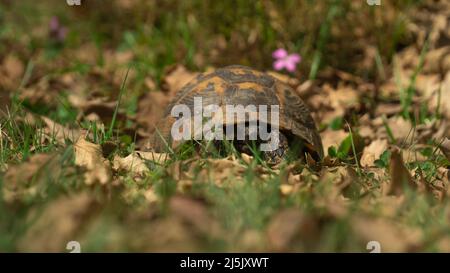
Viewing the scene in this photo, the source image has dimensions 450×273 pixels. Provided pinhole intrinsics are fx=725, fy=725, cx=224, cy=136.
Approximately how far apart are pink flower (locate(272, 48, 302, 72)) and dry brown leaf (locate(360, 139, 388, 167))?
1.48m

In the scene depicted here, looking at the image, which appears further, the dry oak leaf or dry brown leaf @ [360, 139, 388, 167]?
dry brown leaf @ [360, 139, 388, 167]

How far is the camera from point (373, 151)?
4.56 meters

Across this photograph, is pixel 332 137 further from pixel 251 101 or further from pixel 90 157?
pixel 90 157

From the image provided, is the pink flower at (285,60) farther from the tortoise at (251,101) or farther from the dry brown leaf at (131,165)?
the dry brown leaf at (131,165)

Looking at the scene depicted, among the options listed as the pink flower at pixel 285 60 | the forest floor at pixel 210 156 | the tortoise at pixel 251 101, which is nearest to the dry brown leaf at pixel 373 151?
the forest floor at pixel 210 156

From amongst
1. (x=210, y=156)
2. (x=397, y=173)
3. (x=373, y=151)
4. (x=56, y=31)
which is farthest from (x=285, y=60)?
(x=397, y=173)

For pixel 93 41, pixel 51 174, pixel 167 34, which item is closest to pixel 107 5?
pixel 93 41

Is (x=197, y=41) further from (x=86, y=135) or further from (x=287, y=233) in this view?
(x=287, y=233)

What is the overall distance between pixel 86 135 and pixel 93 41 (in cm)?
377

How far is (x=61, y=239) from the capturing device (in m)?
2.34

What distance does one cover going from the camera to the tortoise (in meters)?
4.25

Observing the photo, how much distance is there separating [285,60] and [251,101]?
1.95 metres

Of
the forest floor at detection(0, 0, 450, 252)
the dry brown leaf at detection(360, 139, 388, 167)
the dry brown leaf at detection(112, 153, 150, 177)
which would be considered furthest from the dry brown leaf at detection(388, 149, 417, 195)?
the dry brown leaf at detection(112, 153, 150, 177)

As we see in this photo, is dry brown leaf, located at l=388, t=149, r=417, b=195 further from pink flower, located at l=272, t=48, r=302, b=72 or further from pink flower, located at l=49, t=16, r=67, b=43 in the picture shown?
pink flower, located at l=49, t=16, r=67, b=43
